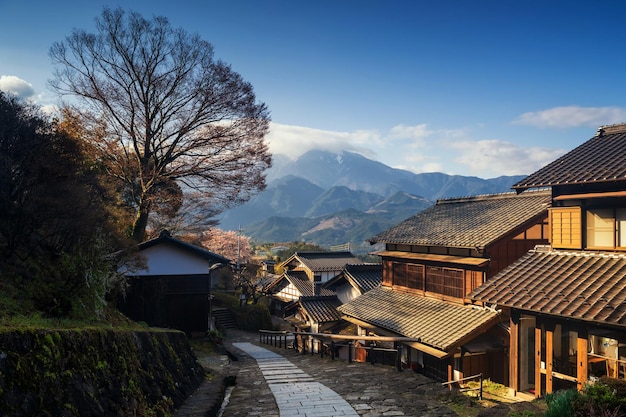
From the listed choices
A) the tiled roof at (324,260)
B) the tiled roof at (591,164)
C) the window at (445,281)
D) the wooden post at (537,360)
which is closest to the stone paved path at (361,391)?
the wooden post at (537,360)

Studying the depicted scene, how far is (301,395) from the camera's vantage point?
10.0 m

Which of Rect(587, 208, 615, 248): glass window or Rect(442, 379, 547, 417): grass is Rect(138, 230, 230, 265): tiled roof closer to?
Rect(442, 379, 547, 417): grass

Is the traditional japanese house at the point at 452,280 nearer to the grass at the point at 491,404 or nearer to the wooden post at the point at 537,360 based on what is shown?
the grass at the point at 491,404

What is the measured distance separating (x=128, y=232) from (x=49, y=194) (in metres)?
10.6

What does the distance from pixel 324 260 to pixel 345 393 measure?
1259 inches

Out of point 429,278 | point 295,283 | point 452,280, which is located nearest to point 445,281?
point 452,280

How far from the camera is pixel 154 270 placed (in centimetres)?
1947

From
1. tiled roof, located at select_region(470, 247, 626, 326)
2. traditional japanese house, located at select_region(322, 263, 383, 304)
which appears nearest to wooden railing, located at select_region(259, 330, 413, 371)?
traditional japanese house, located at select_region(322, 263, 383, 304)

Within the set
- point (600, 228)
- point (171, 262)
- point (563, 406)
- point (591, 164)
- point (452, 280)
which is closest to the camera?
point (563, 406)

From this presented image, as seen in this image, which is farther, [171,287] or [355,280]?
[355,280]

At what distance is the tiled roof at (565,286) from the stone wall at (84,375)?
858 centimetres

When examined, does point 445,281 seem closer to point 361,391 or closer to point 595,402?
point 361,391

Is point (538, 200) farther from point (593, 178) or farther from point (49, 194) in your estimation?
point (49, 194)

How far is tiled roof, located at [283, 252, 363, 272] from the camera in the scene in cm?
3972
